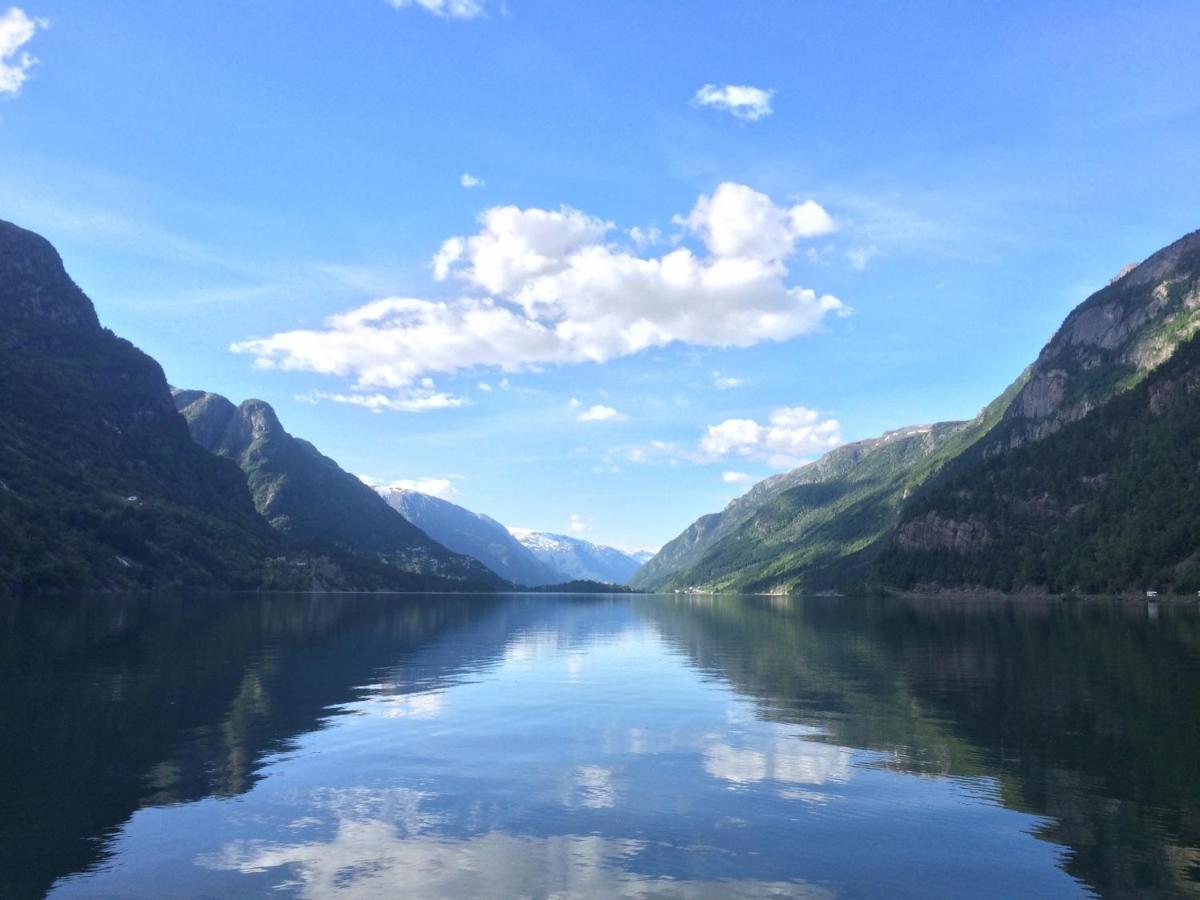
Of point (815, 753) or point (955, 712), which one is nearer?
point (815, 753)

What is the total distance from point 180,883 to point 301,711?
25724 millimetres

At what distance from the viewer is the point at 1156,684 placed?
164 feet

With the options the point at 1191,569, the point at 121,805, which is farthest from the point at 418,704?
the point at 1191,569

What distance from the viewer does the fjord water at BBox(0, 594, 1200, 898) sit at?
1919 centimetres

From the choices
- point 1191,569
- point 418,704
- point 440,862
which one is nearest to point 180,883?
point 440,862

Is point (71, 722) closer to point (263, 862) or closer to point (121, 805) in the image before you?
point (121, 805)

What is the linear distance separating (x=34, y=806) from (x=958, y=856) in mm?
27428

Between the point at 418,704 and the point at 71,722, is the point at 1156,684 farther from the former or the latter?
the point at 71,722

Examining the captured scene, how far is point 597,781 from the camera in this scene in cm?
2841

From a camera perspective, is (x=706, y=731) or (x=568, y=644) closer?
(x=706, y=731)

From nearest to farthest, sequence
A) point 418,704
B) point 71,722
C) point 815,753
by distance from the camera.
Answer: point 815,753
point 71,722
point 418,704

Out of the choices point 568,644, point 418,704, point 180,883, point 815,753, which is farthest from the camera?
point 568,644

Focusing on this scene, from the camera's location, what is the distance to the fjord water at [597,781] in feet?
63.0

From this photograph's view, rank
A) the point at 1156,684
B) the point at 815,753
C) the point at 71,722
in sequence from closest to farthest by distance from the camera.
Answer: the point at 815,753 → the point at 71,722 → the point at 1156,684
